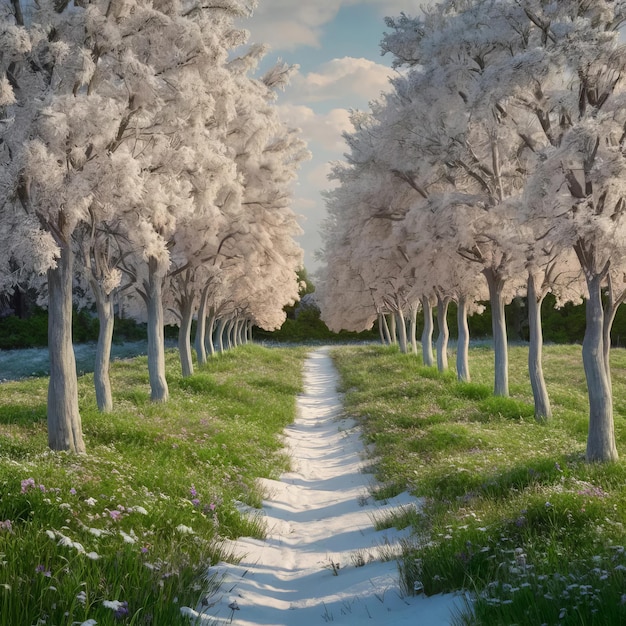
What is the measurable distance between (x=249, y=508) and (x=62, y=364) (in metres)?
4.38

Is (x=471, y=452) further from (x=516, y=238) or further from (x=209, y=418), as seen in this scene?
(x=209, y=418)

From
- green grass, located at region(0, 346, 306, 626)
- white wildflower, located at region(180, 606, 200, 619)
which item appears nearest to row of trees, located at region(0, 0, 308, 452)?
green grass, located at region(0, 346, 306, 626)

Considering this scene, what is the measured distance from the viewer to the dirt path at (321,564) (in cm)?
619

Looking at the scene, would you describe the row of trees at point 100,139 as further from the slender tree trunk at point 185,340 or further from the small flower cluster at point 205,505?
the slender tree trunk at point 185,340

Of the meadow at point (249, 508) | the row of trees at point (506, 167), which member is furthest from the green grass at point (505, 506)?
the row of trees at point (506, 167)

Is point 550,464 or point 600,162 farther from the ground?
point 600,162

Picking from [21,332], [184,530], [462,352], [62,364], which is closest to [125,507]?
[184,530]

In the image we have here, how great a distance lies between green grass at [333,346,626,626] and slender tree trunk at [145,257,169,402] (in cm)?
615

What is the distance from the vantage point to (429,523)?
8203 millimetres

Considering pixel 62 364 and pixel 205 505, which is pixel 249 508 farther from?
pixel 62 364

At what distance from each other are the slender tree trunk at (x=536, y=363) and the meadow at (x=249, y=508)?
16.4 inches

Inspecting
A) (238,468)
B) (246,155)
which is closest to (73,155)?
(238,468)

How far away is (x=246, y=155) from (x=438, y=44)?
28.3 ft

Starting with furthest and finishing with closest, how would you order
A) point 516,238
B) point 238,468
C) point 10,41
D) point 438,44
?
point 438,44 → point 516,238 → point 238,468 → point 10,41
